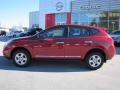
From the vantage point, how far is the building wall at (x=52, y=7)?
39.4 meters

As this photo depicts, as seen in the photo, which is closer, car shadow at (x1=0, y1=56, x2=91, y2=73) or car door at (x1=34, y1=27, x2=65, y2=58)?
car shadow at (x1=0, y1=56, x2=91, y2=73)

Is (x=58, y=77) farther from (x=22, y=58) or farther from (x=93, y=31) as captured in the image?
(x=93, y=31)

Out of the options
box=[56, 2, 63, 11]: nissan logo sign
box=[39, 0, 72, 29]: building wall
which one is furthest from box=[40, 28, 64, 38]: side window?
box=[56, 2, 63, 11]: nissan logo sign

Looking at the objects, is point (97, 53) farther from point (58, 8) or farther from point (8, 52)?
point (58, 8)

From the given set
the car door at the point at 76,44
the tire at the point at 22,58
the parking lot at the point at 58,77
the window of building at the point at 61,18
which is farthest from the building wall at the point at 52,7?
the tire at the point at 22,58

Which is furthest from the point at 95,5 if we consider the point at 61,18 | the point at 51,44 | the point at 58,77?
the point at 58,77

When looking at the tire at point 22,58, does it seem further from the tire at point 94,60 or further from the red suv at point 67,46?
the tire at point 94,60

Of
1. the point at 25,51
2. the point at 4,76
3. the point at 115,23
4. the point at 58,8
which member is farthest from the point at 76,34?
the point at 58,8

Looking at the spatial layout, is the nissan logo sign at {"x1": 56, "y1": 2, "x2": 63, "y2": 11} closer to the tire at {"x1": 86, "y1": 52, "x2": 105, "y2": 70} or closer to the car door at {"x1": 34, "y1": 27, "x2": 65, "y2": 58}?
the car door at {"x1": 34, "y1": 27, "x2": 65, "y2": 58}

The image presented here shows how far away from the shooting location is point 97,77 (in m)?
8.95

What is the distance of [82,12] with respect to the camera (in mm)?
37594

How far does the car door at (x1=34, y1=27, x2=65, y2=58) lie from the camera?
1035 centimetres

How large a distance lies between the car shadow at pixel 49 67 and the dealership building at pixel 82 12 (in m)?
23.7

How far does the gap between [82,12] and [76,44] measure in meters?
27.7
